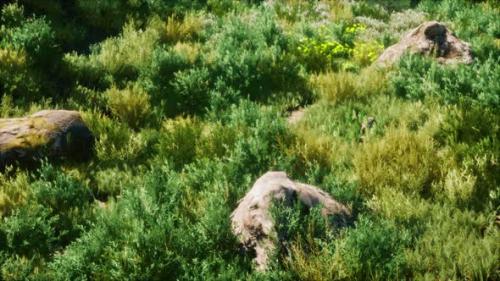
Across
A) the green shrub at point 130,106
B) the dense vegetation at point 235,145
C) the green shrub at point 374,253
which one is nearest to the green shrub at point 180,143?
the dense vegetation at point 235,145

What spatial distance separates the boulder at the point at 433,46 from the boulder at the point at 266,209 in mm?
4476

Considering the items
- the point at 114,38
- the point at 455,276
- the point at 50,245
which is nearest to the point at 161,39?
the point at 114,38

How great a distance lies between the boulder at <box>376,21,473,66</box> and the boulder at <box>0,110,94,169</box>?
16.9 feet

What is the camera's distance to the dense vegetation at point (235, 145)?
4.64 metres

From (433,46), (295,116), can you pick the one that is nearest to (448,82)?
(433,46)

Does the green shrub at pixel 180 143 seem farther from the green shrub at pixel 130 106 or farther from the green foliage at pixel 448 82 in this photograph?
the green foliage at pixel 448 82

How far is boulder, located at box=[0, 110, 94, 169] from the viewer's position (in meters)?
6.41

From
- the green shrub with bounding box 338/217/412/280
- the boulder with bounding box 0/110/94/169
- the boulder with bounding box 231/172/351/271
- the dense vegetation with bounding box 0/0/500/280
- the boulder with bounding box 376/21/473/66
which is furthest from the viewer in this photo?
the boulder with bounding box 376/21/473/66

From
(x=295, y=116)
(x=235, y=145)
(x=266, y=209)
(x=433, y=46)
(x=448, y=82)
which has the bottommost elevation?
(x=295, y=116)

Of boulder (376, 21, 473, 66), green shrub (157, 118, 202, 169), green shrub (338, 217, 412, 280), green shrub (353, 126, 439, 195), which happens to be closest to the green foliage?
boulder (376, 21, 473, 66)

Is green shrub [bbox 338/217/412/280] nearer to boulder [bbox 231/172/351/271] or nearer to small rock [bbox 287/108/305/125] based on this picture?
boulder [bbox 231/172/351/271]

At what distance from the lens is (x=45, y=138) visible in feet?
21.6

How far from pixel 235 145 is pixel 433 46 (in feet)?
14.2

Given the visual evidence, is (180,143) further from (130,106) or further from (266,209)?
(266,209)
